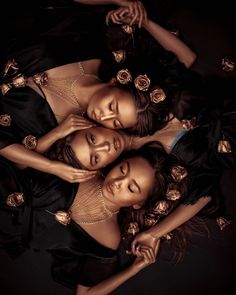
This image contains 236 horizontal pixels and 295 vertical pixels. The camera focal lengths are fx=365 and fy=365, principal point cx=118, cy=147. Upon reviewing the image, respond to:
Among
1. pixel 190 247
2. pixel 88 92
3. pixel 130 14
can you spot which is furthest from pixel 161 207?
pixel 130 14

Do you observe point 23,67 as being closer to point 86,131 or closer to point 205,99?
point 86,131

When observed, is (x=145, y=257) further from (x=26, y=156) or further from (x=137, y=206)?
(x=26, y=156)

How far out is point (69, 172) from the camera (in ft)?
4.30

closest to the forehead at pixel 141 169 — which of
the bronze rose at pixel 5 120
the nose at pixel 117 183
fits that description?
the nose at pixel 117 183

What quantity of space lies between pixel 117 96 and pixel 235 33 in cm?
65

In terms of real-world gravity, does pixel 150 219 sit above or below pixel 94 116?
below

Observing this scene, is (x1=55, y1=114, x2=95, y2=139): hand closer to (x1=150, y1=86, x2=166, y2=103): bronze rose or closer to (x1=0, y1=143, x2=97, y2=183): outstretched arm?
(x1=0, y1=143, x2=97, y2=183): outstretched arm

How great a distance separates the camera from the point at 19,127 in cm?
140

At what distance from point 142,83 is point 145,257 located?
68cm

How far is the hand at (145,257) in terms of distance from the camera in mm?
1432

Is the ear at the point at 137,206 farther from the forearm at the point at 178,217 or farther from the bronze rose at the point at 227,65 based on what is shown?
the bronze rose at the point at 227,65

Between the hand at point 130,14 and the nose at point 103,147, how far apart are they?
0.50m

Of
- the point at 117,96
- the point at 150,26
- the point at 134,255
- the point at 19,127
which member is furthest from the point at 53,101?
the point at 134,255

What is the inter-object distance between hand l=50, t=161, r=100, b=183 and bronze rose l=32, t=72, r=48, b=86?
11.7 inches
